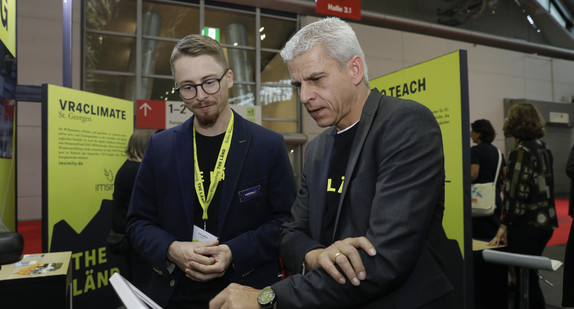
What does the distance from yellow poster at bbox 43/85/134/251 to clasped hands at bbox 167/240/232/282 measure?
7.61ft

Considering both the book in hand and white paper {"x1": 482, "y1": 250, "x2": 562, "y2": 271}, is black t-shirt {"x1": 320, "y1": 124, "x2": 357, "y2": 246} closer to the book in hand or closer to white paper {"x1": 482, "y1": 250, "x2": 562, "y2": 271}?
the book in hand

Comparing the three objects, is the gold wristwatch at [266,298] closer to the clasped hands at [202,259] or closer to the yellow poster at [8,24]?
the clasped hands at [202,259]

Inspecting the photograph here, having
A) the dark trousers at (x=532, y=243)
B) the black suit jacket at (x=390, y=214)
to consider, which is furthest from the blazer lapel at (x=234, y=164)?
the dark trousers at (x=532, y=243)

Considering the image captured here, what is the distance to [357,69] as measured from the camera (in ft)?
3.76

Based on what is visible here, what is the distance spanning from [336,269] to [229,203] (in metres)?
0.58

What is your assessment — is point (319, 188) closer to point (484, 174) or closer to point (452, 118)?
point (452, 118)

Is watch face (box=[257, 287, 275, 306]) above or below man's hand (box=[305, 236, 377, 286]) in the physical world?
below

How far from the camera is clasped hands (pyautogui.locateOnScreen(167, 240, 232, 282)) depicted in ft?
4.08

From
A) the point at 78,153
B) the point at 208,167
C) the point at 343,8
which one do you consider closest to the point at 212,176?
the point at 208,167

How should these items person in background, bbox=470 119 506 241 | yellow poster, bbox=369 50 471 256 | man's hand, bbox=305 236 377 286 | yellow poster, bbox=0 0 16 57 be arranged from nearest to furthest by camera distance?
1. man's hand, bbox=305 236 377 286
2. yellow poster, bbox=369 50 471 256
3. yellow poster, bbox=0 0 16 57
4. person in background, bbox=470 119 506 241

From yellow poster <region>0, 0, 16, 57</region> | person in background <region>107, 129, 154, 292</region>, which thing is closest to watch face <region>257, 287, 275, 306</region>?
person in background <region>107, 129, 154, 292</region>

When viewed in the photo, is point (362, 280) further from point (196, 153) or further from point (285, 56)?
point (196, 153)

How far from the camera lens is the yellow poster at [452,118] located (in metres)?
2.04

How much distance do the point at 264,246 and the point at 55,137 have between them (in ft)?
8.13
